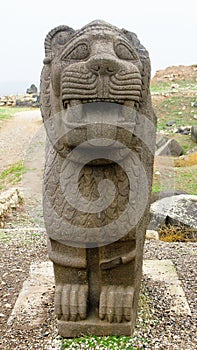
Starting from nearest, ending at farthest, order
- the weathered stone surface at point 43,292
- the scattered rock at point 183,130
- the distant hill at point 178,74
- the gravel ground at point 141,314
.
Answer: the gravel ground at point 141,314, the weathered stone surface at point 43,292, the scattered rock at point 183,130, the distant hill at point 178,74

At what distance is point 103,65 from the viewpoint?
1617 mm

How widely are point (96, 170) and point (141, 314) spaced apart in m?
0.96

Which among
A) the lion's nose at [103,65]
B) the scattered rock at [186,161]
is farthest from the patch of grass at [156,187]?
the lion's nose at [103,65]

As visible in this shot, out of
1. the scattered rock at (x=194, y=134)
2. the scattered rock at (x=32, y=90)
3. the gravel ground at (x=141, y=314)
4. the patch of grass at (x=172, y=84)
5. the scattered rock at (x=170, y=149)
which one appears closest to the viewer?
the gravel ground at (x=141, y=314)

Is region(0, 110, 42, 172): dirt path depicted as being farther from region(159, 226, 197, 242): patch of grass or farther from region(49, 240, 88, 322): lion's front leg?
region(49, 240, 88, 322): lion's front leg

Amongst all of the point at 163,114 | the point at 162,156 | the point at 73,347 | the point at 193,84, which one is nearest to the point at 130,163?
the point at 73,347

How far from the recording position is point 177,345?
2191 millimetres

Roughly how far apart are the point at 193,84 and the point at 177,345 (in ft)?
57.7

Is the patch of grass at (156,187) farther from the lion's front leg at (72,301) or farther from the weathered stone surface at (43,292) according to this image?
the lion's front leg at (72,301)

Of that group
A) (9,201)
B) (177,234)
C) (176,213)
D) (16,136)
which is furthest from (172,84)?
(177,234)

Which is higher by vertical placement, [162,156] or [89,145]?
[89,145]

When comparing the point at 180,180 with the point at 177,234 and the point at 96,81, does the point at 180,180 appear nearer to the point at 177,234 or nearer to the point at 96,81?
the point at 177,234

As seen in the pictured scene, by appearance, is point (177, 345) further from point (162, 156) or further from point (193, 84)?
point (193, 84)

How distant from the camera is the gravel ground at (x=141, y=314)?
2.20 metres
